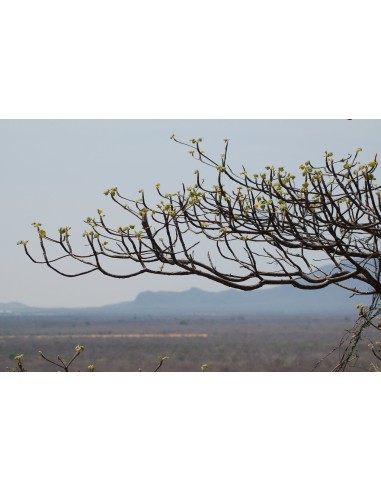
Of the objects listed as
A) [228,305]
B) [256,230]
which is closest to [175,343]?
[228,305]

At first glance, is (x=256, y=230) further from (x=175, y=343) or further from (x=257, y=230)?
(x=175, y=343)

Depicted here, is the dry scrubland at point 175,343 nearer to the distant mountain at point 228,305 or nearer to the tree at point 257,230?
the distant mountain at point 228,305

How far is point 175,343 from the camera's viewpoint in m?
11.9

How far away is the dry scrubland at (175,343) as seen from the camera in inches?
371

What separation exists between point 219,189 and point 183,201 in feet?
0.60

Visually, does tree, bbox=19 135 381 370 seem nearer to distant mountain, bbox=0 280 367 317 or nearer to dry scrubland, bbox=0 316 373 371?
dry scrubland, bbox=0 316 373 371

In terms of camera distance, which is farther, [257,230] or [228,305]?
[228,305]

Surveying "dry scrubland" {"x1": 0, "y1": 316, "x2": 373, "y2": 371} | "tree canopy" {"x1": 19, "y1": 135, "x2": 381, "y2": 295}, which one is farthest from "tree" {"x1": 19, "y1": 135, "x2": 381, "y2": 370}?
"dry scrubland" {"x1": 0, "y1": 316, "x2": 373, "y2": 371}

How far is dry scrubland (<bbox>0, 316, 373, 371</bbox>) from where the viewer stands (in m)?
9.42

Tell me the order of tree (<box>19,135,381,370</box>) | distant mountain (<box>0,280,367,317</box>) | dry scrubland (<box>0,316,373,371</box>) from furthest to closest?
distant mountain (<box>0,280,367,317</box>)
dry scrubland (<box>0,316,373,371</box>)
tree (<box>19,135,381,370</box>)

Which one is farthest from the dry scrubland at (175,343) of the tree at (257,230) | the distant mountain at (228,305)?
the tree at (257,230)
